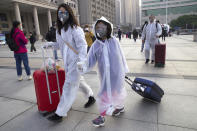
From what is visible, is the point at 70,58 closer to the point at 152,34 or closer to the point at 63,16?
the point at 63,16

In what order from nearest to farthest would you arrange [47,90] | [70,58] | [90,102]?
[70,58] < [47,90] < [90,102]

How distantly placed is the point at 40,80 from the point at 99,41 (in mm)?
1157

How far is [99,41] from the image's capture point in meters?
2.26

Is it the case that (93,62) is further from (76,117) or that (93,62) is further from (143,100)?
(143,100)

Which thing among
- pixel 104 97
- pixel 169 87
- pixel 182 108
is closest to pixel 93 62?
pixel 104 97

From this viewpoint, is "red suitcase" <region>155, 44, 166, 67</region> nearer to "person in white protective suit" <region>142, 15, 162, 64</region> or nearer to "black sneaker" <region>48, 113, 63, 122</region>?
"person in white protective suit" <region>142, 15, 162, 64</region>

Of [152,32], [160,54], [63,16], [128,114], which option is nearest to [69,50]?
[63,16]

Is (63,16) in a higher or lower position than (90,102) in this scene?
higher

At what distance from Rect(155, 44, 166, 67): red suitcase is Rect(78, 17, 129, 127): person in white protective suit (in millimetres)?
3687

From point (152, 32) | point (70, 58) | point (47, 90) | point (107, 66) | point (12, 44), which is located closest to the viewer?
point (107, 66)

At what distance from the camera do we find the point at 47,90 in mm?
2553

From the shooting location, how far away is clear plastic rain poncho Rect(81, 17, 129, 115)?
223cm

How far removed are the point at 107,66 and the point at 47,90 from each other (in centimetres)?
113

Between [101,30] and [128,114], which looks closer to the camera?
[101,30]
